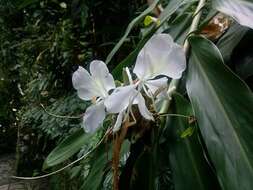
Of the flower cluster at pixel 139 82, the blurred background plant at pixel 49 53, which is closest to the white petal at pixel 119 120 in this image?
the flower cluster at pixel 139 82

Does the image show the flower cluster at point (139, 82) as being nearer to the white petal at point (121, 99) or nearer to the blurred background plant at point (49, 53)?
the white petal at point (121, 99)

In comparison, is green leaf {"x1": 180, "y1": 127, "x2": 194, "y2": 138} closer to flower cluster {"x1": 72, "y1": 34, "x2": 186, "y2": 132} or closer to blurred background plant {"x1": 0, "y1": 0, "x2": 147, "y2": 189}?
flower cluster {"x1": 72, "y1": 34, "x2": 186, "y2": 132}

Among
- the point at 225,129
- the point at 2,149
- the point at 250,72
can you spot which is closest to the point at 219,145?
the point at 225,129

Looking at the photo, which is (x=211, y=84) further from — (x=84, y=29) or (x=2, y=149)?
(x=2, y=149)

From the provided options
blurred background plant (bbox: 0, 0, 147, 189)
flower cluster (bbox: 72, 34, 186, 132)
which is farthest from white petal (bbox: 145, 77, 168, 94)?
blurred background plant (bbox: 0, 0, 147, 189)

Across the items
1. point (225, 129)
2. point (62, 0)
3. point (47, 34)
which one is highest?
point (225, 129)

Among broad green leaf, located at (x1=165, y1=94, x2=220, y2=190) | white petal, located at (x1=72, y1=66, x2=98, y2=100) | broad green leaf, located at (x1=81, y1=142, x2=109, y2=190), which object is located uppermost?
white petal, located at (x1=72, y1=66, x2=98, y2=100)

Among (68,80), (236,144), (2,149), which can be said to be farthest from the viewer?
(2,149)
